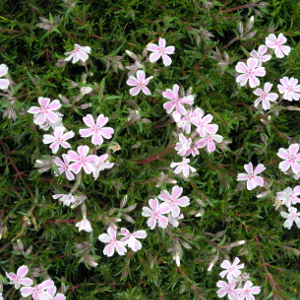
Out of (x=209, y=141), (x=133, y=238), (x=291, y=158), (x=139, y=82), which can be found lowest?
(x=133, y=238)

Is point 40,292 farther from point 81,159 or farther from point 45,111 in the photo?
point 45,111

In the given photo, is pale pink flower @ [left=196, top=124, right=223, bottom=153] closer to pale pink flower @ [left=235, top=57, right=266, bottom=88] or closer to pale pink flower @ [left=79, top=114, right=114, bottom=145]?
pale pink flower @ [left=235, top=57, right=266, bottom=88]

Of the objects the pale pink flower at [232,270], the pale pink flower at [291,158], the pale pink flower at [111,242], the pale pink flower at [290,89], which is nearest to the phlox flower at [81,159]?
the pale pink flower at [111,242]

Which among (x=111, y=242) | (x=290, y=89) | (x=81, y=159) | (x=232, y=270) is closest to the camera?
(x=81, y=159)

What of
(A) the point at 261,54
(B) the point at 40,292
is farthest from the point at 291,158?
(B) the point at 40,292

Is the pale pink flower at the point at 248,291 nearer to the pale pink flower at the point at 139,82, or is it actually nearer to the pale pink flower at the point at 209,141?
the pale pink flower at the point at 209,141
